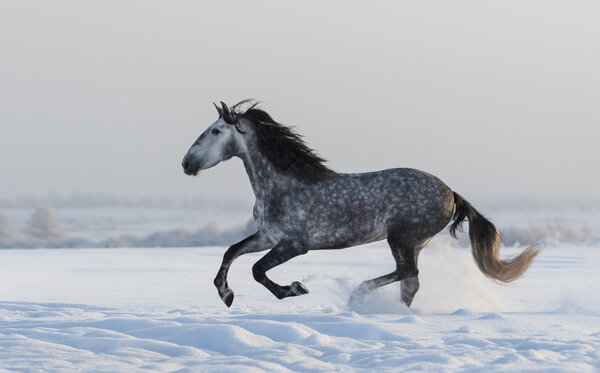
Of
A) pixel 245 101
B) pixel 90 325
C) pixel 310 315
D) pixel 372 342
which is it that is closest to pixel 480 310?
pixel 310 315

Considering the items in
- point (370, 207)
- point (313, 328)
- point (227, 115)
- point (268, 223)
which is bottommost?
point (313, 328)

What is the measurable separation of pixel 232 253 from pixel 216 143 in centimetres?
110

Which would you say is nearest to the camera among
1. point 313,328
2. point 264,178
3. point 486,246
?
point 313,328

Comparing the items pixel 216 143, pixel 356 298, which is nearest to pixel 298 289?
pixel 356 298

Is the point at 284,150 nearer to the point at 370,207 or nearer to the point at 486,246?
the point at 370,207

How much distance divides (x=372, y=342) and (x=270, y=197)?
214 centimetres

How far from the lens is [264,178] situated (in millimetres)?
7773

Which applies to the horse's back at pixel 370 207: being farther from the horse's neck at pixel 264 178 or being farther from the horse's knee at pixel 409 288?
the horse's knee at pixel 409 288

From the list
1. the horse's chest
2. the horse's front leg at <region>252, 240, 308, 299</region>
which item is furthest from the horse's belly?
the horse's chest

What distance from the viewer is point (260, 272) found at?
755cm

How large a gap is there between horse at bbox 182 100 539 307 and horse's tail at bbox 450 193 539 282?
433 millimetres

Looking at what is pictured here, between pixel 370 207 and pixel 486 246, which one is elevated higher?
pixel 370 207

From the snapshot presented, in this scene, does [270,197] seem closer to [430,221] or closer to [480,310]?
[430,221]

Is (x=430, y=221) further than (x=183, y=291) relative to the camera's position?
No
